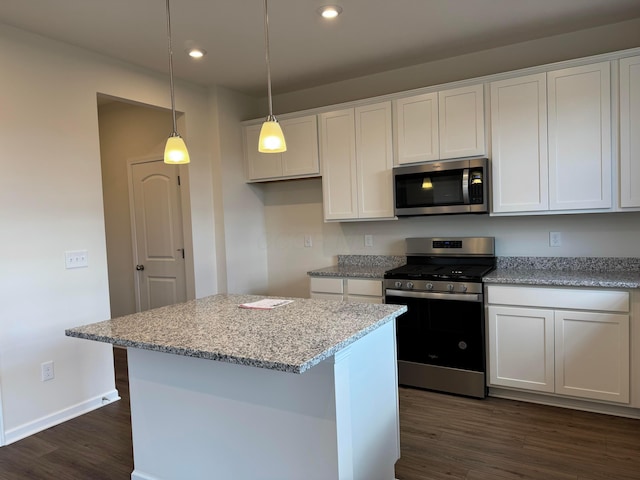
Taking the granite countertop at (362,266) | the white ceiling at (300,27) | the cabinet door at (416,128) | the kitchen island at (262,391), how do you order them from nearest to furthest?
the kitchen island at (262,391)
the white ceiling at (300,27)
the cabinet door at (416,128)
the granite countertop at (362,266)

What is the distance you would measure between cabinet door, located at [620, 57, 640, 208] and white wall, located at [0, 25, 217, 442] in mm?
3522

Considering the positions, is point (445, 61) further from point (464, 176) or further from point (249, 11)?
point (249, 11)

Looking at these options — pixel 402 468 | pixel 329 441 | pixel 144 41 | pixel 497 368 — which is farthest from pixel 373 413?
pixel 144 41

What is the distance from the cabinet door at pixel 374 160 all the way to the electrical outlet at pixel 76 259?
7.12 ft

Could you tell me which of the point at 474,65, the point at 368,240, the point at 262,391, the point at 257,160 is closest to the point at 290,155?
the point at 257,160

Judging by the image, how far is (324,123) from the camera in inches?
156

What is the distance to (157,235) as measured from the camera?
457cm

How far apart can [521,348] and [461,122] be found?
1.68 m

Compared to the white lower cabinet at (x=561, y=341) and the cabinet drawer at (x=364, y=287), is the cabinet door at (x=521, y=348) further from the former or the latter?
the cabinet drawer at (x=364, y=287)

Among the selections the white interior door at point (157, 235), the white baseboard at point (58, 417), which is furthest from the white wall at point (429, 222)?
the white baseboard at point (58, 417)

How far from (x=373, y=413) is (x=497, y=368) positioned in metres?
1.51

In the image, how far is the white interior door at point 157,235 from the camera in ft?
14.5

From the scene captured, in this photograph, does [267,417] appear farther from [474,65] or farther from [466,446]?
[474,65]

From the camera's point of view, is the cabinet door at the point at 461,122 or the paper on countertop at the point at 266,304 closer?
the paper on countertop at the point at 266,304
